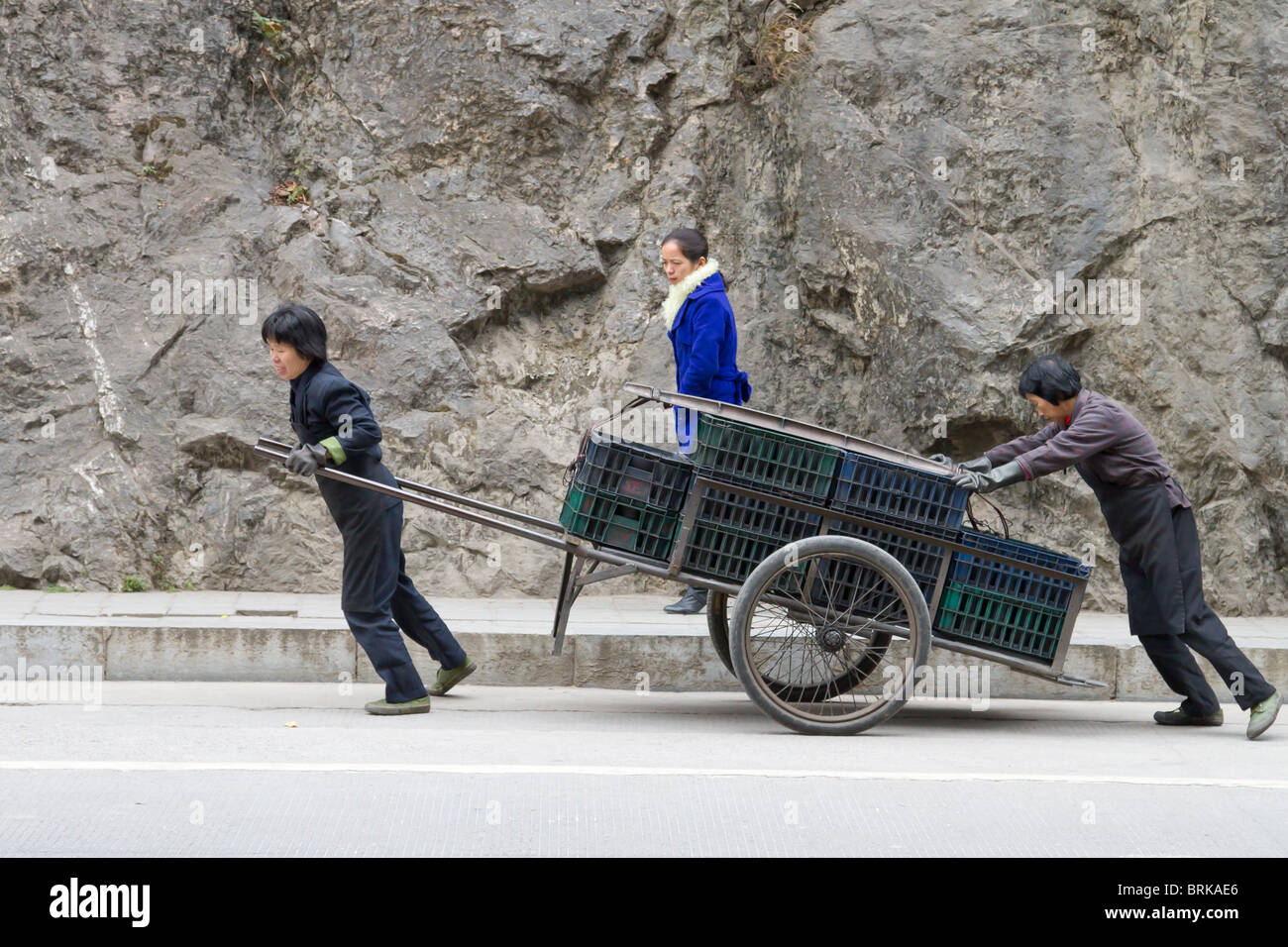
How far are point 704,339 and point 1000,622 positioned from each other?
242cm

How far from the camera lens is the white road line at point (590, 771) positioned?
5.19 m

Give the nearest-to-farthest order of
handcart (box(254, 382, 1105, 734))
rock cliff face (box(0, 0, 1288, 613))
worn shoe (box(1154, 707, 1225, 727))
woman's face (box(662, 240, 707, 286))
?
handcart (box(254, 382, 1105, 734))
worn shoe (box(1154, 707, 1225, 727))
woman's face (box(662, 240, 707, 286))
rock cliff face (box(0, 0, 1288, 613))

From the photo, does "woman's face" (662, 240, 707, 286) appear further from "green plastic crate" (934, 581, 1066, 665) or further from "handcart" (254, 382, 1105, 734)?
"green plastic crate" (934, 581, 1066, 665)

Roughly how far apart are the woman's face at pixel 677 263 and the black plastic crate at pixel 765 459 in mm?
1970

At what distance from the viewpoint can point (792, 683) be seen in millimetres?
6648

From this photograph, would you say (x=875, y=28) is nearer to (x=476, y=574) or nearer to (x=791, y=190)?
(x=791, y=190)

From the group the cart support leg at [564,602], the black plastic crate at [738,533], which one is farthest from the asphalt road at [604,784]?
the black plastic crate at [738,533]

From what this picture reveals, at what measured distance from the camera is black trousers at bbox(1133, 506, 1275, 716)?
642 cm

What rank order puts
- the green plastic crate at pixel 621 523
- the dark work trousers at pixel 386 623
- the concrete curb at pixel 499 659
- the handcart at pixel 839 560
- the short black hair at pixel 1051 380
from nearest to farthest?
the handcart at pixel 839 560
the green plastic crate at pixel 621 523
the dark work trousers at pixel 386 623
the short black hair at pixel 1051 380
the concrete curb at pixel 499 659

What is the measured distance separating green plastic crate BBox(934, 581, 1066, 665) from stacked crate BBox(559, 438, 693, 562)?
122 centimetres

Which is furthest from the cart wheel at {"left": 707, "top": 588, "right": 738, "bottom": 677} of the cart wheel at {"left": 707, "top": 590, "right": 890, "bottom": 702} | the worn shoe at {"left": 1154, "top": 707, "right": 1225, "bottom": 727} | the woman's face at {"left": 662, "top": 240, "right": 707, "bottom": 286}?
the worn shoe at {"left": 1154, "top": 707, "right": 1225, "bottom": 727}

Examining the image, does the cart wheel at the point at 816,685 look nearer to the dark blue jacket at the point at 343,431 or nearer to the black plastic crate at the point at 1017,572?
the black plastic crate at the point at 1017,572

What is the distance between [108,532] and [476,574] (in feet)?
8.08

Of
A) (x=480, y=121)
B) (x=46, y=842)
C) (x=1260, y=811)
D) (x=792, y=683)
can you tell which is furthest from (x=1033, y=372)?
(x=480, y=121)
